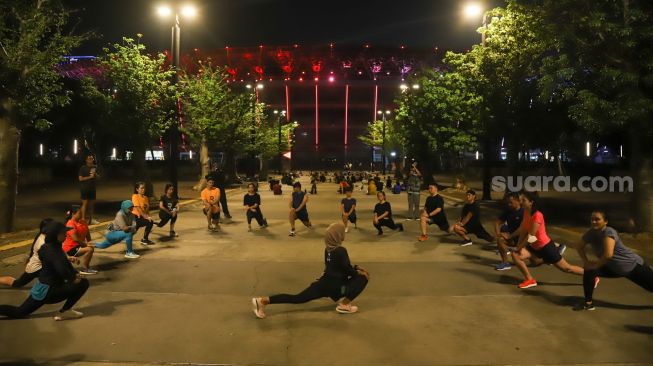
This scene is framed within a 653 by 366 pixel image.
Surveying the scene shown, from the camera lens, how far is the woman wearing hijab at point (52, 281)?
6.42 meters

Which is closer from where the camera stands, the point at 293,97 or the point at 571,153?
the point at 571,153

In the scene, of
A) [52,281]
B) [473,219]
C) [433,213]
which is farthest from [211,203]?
[52,281]

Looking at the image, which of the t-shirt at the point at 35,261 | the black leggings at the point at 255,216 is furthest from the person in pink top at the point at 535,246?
the black leggings at the point at 255,216

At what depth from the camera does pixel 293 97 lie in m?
99.5

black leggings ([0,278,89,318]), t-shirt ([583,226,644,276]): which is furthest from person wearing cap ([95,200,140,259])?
t-shirt ([583,226,644,276])

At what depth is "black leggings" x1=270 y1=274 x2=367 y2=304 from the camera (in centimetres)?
682

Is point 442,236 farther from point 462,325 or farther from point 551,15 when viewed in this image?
point 462,325

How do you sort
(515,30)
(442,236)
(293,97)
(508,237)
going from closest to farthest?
(508,237)
(442,236)
(515,30)
(293,97)

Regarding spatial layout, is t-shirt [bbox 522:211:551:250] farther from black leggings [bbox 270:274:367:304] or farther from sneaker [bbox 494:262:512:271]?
black leggings [bbox 270:274:367:304]

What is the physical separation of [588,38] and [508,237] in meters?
6.32

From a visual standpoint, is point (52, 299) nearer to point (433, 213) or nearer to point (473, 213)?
point (473, 213)

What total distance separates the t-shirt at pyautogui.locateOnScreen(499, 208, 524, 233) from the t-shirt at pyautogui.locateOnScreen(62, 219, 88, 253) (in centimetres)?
703

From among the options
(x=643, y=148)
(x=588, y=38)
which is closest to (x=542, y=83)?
(x=588, y=38)

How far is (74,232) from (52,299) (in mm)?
2534
